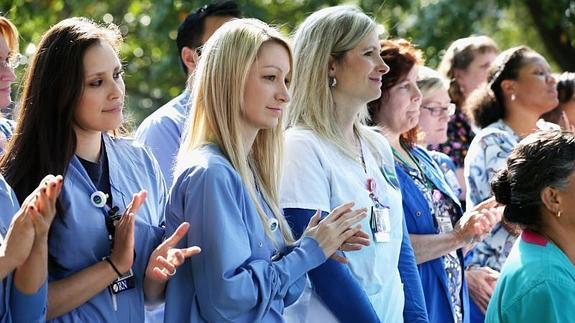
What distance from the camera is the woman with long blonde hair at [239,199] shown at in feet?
11.7

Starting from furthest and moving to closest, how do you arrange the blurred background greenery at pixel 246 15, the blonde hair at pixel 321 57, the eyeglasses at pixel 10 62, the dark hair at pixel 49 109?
the blurred background greenery at pixel 246 15
the blonde hair at pixel 321 57
the eyeglasses at pixel 10 62
the dark hair at pixel 49 109

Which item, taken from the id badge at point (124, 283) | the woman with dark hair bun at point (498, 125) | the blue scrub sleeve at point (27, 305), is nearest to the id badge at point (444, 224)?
the woman with dark hair bun at point (498, 125)

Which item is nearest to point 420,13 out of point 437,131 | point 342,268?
point 437,131

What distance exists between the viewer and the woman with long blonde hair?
355 centimetres

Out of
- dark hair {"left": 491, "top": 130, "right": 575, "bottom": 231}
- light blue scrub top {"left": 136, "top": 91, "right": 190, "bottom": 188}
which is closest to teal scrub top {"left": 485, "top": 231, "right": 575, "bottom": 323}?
dark hair {"left": 491, "top": 130, "right": 575, "bottom": 231}

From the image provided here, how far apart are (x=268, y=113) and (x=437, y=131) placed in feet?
8.26

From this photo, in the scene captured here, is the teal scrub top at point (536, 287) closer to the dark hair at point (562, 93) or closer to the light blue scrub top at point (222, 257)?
the light blue scrub top at point (222, 257)

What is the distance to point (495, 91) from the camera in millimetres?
6445

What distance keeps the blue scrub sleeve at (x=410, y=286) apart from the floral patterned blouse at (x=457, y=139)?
2414 millimetres

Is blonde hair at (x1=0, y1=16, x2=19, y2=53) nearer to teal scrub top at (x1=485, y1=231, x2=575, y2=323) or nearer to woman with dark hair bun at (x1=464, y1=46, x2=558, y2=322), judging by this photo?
teal scrub top at (x1=485, y1=231, x2=575, y2=323)

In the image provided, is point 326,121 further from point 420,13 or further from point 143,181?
point 420,13

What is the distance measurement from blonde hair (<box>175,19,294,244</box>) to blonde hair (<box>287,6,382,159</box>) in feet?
2.04

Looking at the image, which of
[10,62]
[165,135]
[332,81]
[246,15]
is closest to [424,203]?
[332,81]

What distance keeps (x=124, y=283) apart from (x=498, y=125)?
10.3ft
